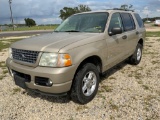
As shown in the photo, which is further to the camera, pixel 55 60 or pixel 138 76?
pixel 138 76

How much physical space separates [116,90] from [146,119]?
1199mm

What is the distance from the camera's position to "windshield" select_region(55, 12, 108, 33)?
160 inches

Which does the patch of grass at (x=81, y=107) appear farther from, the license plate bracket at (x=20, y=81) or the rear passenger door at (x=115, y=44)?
the rear passenger door at (x=115, y=44)

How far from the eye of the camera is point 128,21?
530cm

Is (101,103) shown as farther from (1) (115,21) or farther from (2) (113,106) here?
(1) (115,21)

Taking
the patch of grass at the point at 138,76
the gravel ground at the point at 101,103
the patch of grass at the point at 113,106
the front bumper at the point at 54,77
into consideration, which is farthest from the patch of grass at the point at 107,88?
the front bumper at the point at 54,77

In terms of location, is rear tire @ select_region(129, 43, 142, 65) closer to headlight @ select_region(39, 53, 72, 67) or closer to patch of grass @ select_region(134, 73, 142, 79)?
patch of grass @ select_region(134, 73, 142, 79)

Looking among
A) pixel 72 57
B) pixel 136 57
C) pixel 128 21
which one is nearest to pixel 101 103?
pixel 72 57

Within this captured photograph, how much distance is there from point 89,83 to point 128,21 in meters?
2.63

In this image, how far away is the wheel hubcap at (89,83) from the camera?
3480 mm

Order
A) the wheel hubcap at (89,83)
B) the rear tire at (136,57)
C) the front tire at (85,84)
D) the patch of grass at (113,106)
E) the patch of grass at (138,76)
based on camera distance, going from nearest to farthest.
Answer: the front tire at (85,84) → the patch of grass at (113,106) → the wheel hubcap at (89,83) → the patch of grass at (138,76) → the rear tire at (136,57)

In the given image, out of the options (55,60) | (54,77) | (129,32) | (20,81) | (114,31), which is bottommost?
(20,81)

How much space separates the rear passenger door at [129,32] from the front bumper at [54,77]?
98.8 inches

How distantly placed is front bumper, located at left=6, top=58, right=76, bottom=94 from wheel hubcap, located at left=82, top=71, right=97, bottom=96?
0.47 meters
